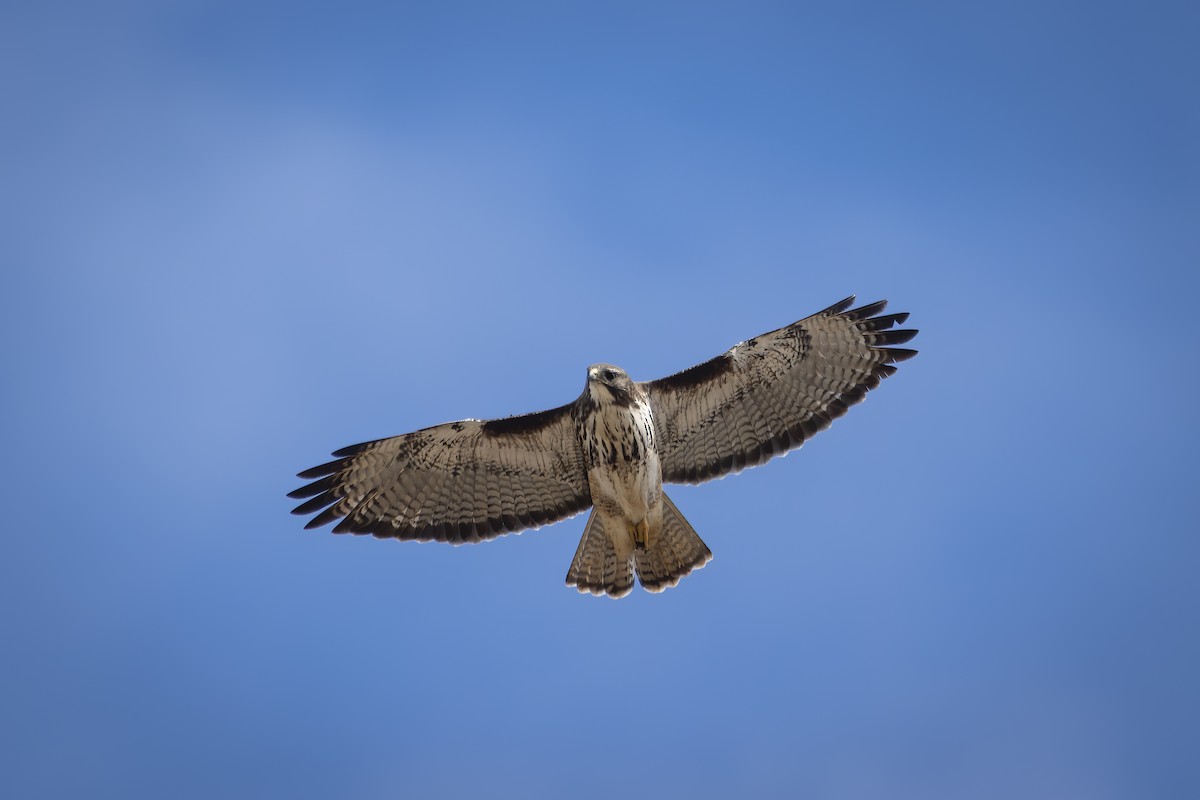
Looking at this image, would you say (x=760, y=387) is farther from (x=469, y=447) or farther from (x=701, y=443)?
(x=469, y=447)

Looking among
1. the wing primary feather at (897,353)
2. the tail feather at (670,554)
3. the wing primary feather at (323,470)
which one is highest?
the wing primary feather at (323,470)

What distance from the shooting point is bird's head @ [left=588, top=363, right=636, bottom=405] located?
1020 centimetres

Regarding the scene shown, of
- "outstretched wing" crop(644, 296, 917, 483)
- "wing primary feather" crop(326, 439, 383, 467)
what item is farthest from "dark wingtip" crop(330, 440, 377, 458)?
"outstretched wing" crop(644, 296, 917, 483)

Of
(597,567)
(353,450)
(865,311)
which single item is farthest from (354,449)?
(865,311)

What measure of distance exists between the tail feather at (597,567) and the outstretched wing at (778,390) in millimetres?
959

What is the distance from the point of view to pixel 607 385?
1020 cm

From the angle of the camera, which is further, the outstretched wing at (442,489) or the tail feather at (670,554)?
the outstretched wing at (442,489)

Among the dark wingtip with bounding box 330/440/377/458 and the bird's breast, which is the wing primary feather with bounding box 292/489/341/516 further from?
the bird's breast

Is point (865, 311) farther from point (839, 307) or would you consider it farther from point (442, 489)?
point (442, 489)

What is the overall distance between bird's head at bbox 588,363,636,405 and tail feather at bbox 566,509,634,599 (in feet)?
4.81

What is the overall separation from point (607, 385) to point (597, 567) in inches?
77.8

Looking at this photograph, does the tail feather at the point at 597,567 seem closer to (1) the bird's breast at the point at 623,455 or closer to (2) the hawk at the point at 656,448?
(2) the hawk at the point at 656,448

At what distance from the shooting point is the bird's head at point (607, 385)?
33.5 feet

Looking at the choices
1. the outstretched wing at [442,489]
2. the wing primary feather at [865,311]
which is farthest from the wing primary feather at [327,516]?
the wing primary feather at [865,311]
